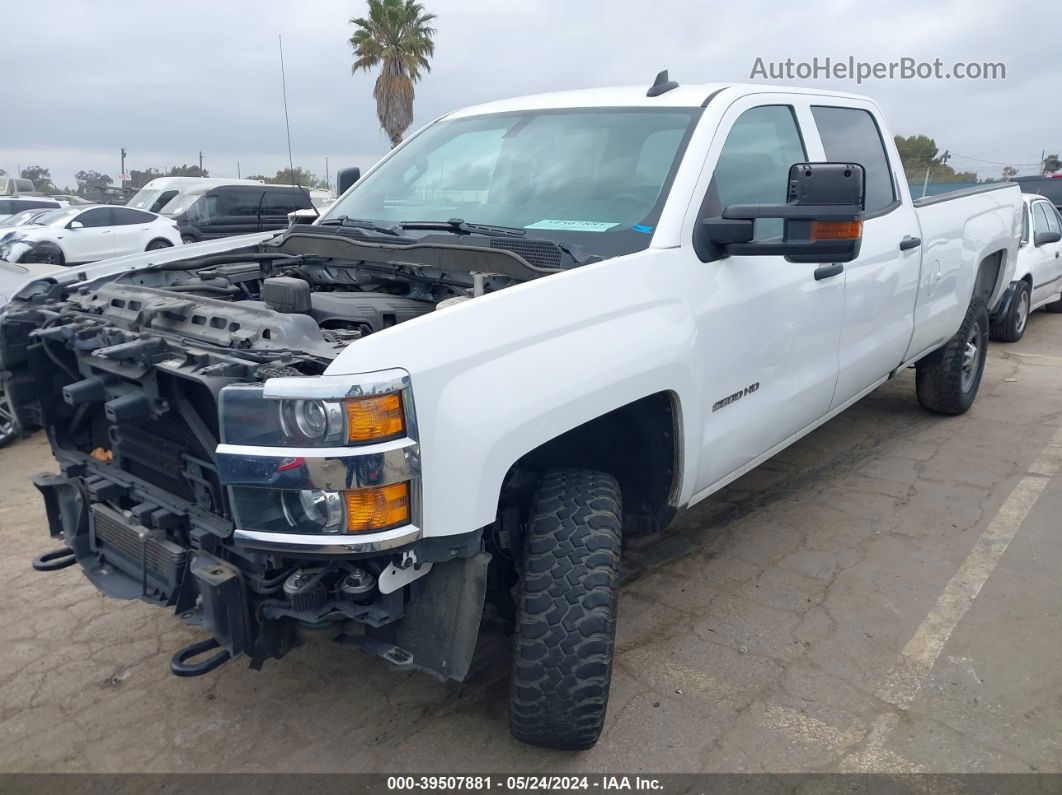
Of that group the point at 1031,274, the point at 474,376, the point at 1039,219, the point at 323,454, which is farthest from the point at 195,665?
the point at 1039,219

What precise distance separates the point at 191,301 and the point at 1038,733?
2975 mm

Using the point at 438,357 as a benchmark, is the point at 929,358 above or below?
below

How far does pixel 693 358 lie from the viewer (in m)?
2.77

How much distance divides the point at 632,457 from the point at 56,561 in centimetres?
207

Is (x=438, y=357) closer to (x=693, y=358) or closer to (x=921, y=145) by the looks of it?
(x=693, y=358)

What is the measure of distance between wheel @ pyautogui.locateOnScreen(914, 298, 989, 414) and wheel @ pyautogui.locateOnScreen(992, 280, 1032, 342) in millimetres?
3563

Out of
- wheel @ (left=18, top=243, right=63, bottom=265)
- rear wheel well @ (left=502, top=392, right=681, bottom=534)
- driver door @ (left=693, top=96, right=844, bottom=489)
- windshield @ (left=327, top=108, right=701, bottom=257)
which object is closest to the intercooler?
rear wheel well @ (left=502, top=392, right=681, bottom=534)

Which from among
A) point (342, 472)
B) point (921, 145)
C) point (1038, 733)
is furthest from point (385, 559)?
point (921, 145)

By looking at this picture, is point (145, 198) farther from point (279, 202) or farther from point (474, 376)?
point (474, 376)

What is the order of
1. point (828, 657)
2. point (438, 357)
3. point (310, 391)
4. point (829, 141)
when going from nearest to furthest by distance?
point (310, 391) → point (438, 357) → point (828, 657) → point (829, 141)

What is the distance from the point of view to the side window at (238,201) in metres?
16.9

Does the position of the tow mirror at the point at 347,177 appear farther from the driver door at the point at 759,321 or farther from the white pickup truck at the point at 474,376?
the driver door at the point at 759,321

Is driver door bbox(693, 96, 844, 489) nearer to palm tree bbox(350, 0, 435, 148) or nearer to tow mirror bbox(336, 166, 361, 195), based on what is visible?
tow mirror bbox(336, 166, 361, 195)

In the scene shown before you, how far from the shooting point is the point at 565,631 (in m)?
2.35
